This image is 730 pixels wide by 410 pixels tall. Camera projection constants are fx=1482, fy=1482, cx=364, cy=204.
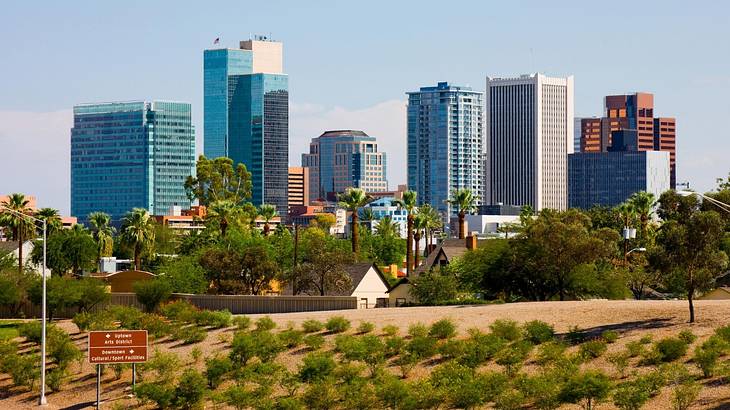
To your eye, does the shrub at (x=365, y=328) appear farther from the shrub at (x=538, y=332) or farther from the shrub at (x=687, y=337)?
the shrub at (x=687, y=337)

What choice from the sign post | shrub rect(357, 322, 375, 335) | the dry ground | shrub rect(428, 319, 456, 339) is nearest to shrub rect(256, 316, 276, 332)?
the dry ground

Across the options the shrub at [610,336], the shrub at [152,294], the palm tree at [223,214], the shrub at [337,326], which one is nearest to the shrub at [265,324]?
the shrub at [337,326]

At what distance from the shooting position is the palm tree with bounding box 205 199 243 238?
133375mm

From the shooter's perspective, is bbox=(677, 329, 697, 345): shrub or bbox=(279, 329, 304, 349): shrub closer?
bbox=(677, 329, 697, 345): shrub

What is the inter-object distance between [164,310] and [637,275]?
3086 cm

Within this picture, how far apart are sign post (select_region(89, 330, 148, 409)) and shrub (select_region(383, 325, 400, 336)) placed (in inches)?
452

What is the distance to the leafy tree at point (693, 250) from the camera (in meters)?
59.8

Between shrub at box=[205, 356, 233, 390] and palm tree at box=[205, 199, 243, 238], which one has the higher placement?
palm tree at box=[205, 199, 243, 238]

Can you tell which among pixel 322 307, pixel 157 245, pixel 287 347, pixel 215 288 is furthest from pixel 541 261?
pixel 157 245

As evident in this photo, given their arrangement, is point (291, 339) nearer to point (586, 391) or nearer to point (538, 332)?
point (538, 332)

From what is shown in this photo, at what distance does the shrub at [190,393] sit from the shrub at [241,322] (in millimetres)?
13553

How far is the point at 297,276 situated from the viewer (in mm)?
96938

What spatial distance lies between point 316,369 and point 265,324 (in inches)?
505

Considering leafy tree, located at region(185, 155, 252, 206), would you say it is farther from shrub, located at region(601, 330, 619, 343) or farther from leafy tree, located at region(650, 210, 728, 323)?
shrub, located at region(601, 330, 619, 343)
